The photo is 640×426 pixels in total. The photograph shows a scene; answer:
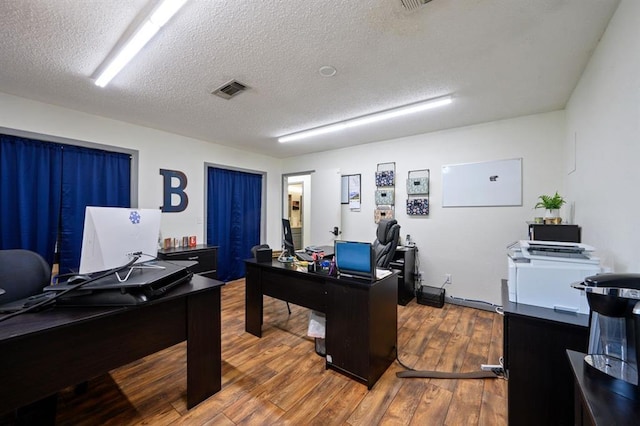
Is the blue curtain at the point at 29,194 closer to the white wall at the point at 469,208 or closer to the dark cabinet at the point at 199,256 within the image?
the dark cabinet at the point at 199,256

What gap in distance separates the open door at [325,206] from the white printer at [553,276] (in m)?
3.50

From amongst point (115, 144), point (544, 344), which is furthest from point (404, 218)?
point (115, 144)

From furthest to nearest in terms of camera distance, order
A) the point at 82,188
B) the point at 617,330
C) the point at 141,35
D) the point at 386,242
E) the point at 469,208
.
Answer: the point at 469,208 → the point at 82,188 → the point at 386,242 → the point at 141,35 → the point at 617,330

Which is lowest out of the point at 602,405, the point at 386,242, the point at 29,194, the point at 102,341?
the point at 102,341

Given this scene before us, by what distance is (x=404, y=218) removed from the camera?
4.32 metres

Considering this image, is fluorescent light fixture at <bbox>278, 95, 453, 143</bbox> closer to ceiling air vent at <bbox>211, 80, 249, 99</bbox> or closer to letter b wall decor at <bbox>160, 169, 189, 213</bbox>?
ceiling air vent at <bbox>211, 80, 249, 99</bbox>

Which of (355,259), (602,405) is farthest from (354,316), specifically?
(602,405)

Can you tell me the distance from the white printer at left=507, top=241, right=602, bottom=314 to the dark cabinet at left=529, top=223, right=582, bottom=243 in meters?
0.95


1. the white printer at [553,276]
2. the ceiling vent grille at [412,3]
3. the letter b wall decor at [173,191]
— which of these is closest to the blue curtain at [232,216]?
the letter b wall decor at [173,191]

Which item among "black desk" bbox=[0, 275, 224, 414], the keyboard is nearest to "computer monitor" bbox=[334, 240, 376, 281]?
the keyboard

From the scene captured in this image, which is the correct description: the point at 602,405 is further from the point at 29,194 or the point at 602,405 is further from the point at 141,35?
the point at 29,194

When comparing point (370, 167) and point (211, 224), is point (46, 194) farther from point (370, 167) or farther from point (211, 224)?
point (370, 167)

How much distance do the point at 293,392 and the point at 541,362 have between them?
1.62 metres

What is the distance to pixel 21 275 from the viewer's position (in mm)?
1780
